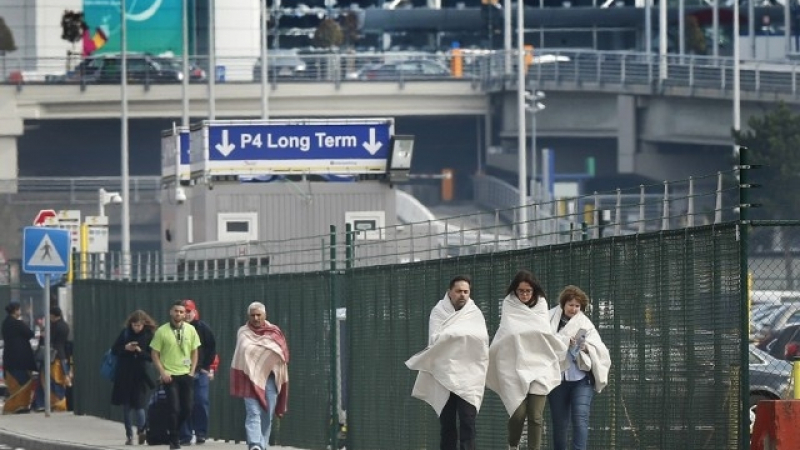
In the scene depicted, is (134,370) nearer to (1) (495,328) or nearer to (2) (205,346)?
(2) (205,346)

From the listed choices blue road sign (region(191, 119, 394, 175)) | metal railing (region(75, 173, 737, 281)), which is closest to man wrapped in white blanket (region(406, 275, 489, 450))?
metal railing (region(75, 173, 737, 281))

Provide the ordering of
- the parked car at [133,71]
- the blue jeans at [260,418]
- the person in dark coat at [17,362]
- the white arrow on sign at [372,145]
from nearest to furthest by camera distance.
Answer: the blue jeans at [260,418], the person in dark coat at [17,362], the white arrow on sign at [372,145], the parked car at [133,71]

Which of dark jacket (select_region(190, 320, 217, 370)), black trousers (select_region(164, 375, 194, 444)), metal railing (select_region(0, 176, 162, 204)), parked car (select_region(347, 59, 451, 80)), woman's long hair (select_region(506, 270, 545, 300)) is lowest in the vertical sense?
metal railing (select_region(0, 176, 162, 204))

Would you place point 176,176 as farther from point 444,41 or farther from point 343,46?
point 444,41

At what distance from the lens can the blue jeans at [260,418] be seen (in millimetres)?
23156

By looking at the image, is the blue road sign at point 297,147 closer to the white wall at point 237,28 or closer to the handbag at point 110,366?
the handbag at point 110,366

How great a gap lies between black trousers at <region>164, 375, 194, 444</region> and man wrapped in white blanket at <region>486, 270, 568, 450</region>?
794 centimetres

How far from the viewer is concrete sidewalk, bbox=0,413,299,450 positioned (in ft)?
89.2

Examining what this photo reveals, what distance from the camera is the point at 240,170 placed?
4084 centimetres

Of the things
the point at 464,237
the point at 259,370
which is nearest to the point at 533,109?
the point at 259,370

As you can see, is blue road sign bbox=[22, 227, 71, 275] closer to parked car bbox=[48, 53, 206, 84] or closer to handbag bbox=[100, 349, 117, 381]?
handbag bbox=[100, 349, 117, 381]

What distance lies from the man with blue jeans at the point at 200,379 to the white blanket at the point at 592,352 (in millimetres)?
8423

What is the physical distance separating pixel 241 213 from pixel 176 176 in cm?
289

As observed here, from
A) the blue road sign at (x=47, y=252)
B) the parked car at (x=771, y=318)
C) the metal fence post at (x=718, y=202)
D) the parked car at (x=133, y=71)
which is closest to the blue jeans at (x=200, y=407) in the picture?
the blue road sign at (x=47, y=252)
